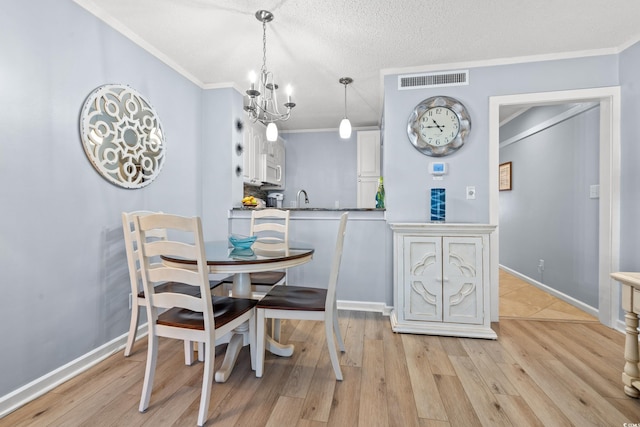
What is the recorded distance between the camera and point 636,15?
83.1 inches

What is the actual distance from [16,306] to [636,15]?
4.29 metres

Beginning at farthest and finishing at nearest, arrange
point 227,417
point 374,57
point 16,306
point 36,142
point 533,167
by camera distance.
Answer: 1. point 533,167
2. point 374,57
3. point 36,142
4. point 16,306
5. point 227,417

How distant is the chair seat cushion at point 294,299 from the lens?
1.78 meters

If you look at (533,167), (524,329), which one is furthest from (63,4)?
(533,167)

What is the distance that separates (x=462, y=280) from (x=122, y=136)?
112 inches

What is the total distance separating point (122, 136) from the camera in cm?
221

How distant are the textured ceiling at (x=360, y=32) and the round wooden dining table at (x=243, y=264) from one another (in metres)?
1.64

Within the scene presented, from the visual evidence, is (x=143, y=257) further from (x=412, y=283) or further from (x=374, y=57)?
(x=374, y=57)

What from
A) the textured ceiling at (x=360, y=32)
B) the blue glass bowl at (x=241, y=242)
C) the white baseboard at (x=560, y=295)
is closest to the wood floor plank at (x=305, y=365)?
the blue glass bowl at (x=241, y=242)

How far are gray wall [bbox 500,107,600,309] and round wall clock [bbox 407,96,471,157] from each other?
1294mm

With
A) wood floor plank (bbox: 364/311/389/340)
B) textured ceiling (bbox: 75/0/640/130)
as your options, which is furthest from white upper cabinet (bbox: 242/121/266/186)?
wood floor plank (bbox: 364/311/389/340)

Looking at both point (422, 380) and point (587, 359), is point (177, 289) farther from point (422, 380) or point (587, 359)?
point (587, 359)

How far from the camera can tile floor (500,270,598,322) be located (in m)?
2.89

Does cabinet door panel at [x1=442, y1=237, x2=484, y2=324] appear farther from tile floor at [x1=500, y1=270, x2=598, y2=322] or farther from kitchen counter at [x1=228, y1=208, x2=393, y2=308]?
tile floor at [x1=500, y1=270, x2=598, y2=322]
